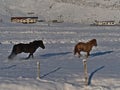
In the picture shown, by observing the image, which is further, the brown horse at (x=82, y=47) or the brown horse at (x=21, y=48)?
the brown horse at (x=82, y=47)

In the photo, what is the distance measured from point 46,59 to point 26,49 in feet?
4.42

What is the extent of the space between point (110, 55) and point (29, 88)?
38.9 ft

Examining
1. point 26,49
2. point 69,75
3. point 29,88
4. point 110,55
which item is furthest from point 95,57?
point 29,88

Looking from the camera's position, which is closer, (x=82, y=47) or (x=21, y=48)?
(x=21, y=48)

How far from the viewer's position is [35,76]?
17719mm

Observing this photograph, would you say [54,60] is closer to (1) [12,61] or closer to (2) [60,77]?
(1) [12,61]

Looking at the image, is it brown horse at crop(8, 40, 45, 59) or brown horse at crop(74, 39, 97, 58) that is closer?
brown horse at crop(8, 40, 45, 59)

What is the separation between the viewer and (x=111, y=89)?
16.8 metres

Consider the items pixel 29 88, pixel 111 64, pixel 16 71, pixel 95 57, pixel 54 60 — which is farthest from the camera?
pixel 95 57

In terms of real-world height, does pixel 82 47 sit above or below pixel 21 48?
below

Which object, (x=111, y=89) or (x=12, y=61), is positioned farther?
(x=12, y=61)

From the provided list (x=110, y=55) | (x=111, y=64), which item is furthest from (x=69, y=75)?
(x=110, y=55)

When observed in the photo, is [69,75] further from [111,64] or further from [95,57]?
[95,57]

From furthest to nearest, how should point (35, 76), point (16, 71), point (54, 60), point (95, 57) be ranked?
point (95, 57), point (54, 60), point (16, 71), point (35, 76)
